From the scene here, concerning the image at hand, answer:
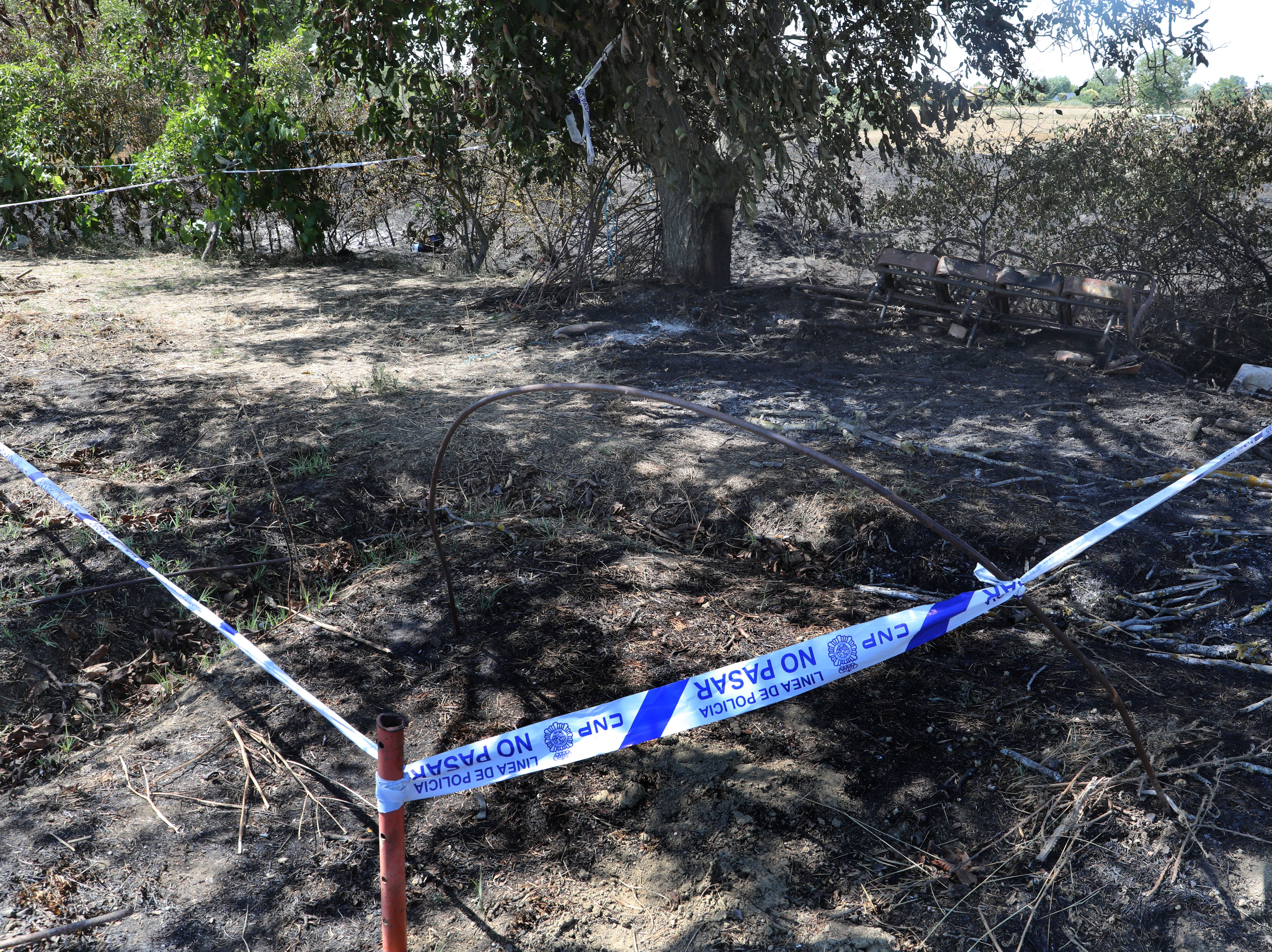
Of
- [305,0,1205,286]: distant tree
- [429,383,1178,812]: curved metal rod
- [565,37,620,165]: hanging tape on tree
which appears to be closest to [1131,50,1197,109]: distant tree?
[305,0,1205,286]: distant tree

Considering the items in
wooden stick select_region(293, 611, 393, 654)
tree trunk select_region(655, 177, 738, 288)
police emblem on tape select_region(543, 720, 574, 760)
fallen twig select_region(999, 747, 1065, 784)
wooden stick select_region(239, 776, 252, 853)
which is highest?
tree trunk select_region(655, 177, 738, 288)

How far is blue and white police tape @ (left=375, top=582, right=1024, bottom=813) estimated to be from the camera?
2.17 metres

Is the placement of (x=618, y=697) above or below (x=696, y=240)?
below

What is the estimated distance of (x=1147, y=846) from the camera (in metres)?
2.49

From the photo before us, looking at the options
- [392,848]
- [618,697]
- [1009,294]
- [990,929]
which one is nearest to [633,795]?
[618,697]

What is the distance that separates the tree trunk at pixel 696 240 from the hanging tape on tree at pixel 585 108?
48.4 inches

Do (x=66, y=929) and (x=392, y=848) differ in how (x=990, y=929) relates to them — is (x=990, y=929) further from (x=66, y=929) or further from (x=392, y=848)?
(x=66, y=929)

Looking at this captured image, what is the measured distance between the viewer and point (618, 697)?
3189mm

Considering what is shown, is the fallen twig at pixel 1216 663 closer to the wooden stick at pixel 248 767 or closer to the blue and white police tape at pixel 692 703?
the blue and white police tape at pixel 692 703

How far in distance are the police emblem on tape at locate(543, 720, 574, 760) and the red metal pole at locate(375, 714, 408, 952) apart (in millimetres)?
407

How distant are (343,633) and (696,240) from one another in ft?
20.9

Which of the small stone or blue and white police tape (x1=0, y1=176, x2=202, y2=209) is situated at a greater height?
blue and white police tape (x1=0, y1=176, x2=202, y2=209)

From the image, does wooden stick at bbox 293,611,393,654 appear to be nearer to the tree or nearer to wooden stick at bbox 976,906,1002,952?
wooden stick at bbox 976,906,1002,952

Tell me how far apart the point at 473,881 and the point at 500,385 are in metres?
4.46
